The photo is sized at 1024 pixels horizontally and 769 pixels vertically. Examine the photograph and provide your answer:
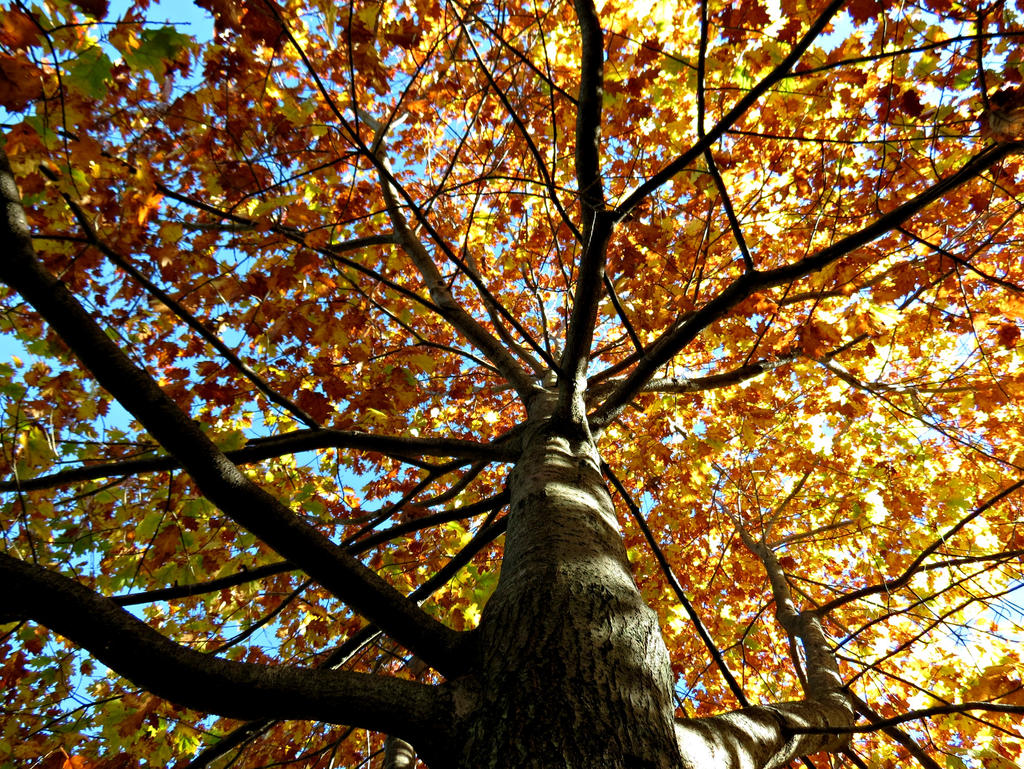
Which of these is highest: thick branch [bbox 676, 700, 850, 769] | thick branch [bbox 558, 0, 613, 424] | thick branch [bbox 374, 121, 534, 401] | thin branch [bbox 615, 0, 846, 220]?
thick branch [bbox 374, 121, 534, 401]

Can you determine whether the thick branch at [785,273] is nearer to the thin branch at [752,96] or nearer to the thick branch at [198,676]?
the thin branch at [752,96]

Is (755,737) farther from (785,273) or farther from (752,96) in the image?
(752,96)

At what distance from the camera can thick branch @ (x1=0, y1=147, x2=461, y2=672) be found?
49.4 inches

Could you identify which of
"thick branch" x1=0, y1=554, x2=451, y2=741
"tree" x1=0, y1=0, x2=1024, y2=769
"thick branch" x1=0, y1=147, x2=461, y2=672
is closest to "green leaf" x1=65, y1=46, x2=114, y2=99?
"tree" x1=0, y1=0, x2=1024, y2=769

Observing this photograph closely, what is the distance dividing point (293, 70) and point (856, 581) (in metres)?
9.44

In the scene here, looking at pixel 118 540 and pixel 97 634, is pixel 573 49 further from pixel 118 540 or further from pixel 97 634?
pixel 118 540

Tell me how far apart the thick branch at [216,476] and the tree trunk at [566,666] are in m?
0.16

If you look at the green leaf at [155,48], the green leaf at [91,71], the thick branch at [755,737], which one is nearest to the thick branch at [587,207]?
the thick branch at [755,737]

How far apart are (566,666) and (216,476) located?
1.03 meters

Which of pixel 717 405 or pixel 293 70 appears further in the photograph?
pixel 717 405

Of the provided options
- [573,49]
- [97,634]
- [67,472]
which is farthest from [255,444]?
[573,49]

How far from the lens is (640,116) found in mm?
4246

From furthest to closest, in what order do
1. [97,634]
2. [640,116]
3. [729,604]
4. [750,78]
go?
[729,604], [640,116], [750,78], [97,634]

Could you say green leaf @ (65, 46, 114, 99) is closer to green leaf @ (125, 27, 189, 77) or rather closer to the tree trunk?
green leaf @ (125, 27, 189, 77)
